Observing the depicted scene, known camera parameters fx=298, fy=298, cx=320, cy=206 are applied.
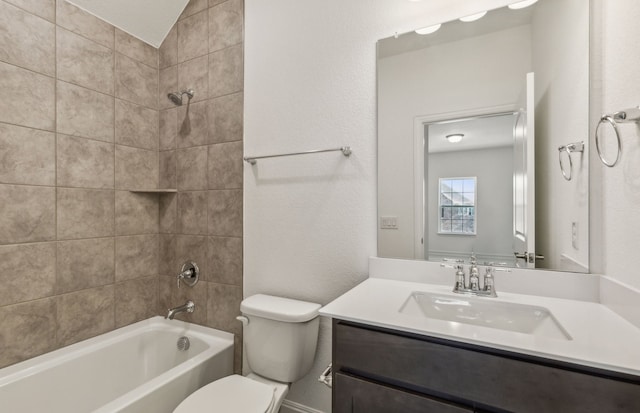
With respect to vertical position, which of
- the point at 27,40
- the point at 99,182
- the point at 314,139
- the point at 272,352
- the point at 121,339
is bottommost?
the point at 121,339

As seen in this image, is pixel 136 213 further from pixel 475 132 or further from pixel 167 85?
pixel 475 132

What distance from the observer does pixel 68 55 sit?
5.52ft

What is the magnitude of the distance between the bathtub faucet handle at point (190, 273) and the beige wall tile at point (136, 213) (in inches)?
15.3

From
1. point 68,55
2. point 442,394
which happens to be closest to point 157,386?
point 442,394

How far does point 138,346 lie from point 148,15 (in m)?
2.17

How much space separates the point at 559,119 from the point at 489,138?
25 centimetres

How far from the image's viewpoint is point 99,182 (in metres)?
1.83

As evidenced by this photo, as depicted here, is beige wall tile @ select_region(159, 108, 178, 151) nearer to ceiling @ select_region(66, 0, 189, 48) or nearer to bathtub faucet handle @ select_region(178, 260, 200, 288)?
ceiling @ select_region(66, 0, 189, 48)

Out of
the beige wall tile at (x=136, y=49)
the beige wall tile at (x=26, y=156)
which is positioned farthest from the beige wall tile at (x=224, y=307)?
the beige wall tile at (x=136, y=49)

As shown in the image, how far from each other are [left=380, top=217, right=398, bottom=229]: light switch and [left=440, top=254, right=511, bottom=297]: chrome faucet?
0.33 metres

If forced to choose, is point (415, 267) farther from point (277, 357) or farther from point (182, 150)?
point (182, 150)

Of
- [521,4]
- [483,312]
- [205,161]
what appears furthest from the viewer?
[205,161]

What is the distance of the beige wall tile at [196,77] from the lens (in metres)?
1.97

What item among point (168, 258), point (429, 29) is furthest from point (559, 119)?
point (168, 258)
